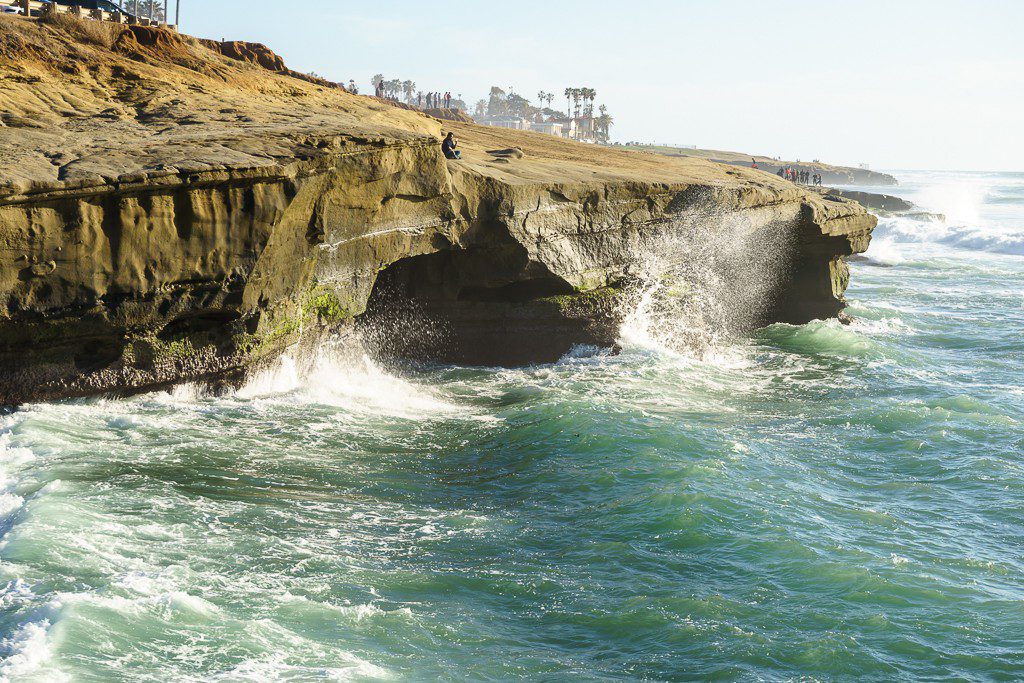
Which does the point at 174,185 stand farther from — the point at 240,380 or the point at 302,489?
the point at 302,489

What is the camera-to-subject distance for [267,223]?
1441cm

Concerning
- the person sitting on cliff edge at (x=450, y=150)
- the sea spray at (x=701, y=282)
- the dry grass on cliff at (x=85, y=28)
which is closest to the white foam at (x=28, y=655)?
the person sitting on cliff edge at (x=450, y=150)

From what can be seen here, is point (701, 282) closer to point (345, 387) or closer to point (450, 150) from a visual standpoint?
point (450, 150)

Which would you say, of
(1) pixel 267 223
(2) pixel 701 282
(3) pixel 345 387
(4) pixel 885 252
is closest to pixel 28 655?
(1) pixel 267 223

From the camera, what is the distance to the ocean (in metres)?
7.95

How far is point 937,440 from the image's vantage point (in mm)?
14453

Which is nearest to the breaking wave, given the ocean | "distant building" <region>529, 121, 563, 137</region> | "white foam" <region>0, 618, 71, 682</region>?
the ocean

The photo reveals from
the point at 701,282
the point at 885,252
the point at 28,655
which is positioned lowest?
the point at 28,655

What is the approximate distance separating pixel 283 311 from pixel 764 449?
769 centimetres

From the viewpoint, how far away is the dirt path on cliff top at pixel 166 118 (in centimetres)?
1345

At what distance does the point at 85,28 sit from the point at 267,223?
7.06m

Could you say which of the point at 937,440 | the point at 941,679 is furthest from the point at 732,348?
the point at 941,679

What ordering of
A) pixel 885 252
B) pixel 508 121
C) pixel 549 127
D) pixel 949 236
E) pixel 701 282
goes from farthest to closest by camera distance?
pixel 508 121, pixel 549 127, pixel 949 236, pixel 885 252, pixel 701 282

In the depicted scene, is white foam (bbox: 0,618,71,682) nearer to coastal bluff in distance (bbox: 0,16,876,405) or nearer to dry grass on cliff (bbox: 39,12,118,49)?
A: coastal bluff in distance (bbox: 0,16,876,405)
